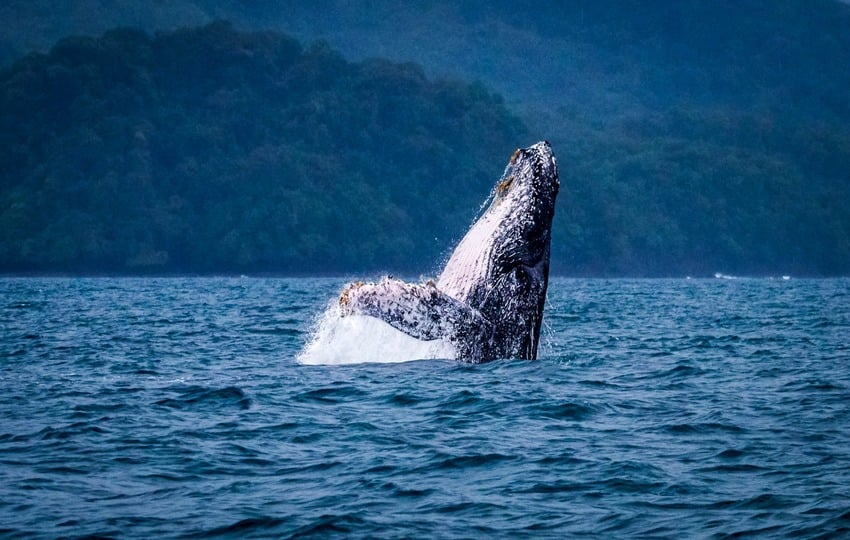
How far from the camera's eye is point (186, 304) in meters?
49.6

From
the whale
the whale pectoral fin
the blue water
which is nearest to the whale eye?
the whale

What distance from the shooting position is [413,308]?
15.8 metres

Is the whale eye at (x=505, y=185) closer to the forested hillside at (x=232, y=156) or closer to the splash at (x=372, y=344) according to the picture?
the splash at (x=372, y=344)

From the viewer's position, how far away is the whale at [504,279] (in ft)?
54.1

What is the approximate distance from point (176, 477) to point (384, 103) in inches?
6192

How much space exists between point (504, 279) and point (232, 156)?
143 m

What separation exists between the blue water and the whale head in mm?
687

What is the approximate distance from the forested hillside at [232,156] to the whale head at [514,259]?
119992 mm

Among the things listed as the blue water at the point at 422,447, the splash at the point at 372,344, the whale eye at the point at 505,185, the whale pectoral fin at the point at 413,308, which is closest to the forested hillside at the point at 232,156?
the blue water at the point at 422,447

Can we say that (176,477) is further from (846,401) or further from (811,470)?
(846,401)

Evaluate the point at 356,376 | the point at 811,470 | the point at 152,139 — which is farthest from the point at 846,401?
the point at 152,139

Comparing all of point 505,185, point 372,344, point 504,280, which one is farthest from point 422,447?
point 505,185

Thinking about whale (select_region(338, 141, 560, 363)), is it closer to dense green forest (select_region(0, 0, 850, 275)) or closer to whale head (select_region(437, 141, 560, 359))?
whale head (select_region(437, 141, 560, 359))

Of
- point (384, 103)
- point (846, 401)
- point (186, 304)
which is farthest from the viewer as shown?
point (384, 103)
